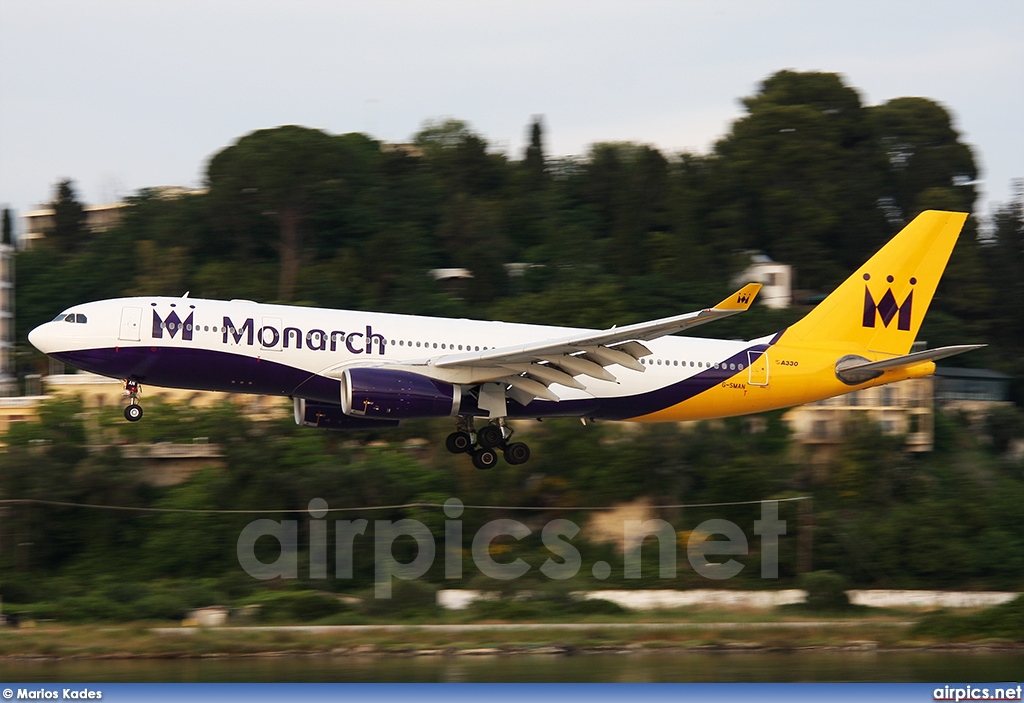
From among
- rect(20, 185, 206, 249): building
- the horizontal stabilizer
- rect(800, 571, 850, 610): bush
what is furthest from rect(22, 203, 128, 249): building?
the horizontal stabilizer

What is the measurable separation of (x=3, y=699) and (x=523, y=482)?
3996 centimetres

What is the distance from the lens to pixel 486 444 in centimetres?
3556

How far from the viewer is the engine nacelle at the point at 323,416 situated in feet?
116

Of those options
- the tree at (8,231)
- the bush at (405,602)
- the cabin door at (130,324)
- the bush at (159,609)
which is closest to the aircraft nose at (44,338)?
the cabin door at (130,324)

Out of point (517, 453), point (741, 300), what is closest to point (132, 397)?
point (517, 453)

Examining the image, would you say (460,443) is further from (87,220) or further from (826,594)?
(87,220)

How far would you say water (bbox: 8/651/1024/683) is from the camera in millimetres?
35219

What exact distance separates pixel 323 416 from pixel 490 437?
4.34 meters

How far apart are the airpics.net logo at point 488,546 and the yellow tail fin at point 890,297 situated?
19469 millimetres

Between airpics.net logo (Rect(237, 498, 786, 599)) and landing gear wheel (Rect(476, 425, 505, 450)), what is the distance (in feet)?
58.0

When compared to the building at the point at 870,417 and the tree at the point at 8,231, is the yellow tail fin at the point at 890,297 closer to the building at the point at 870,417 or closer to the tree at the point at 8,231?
the building at the point at 870,417

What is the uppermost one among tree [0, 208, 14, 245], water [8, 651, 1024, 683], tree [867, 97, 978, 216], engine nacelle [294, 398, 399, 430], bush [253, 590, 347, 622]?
tree [867, 97, 978, 216]

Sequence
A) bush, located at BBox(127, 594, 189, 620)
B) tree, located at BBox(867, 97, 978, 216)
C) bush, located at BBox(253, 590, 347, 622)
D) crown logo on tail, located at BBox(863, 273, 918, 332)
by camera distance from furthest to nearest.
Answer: tree, located at BBox(867, 97, 978, 216)
bush, located at BBox(127, 594, 189, 620)
bush, located at BBox(253, 590, 347, 622)
crown logo on tail, located at BBox(863, 273, 918, 332)

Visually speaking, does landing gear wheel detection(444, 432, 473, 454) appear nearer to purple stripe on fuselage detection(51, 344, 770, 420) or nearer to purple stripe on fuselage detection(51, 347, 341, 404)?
purple stripe on fuselage detection(51, 344, 770, 420)
